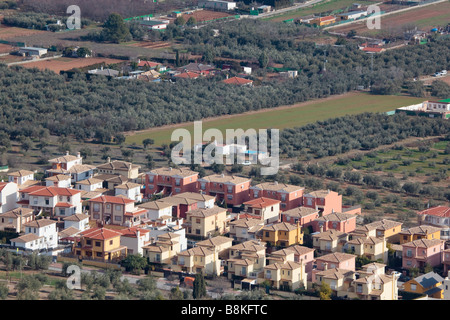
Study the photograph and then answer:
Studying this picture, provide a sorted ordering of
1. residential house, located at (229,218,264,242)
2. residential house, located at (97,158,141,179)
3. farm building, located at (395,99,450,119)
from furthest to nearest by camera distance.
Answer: farm building, located at (395,99,450,119) < residential house, located at (97,158,141,179) < residential house, located at (229,218,264,242)

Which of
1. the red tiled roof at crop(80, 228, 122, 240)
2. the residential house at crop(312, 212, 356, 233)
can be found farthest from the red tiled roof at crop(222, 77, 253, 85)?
the red tiled roof at crop(80, 228, 122, 240)

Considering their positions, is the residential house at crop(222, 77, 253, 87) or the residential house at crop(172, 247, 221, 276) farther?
the residential house at crop(222, 77, 253, 87)

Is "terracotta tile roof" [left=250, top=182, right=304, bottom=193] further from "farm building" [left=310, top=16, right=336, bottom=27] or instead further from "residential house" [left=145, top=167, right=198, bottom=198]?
"farm building" [left=310, top=16, right=336, bottom=27]

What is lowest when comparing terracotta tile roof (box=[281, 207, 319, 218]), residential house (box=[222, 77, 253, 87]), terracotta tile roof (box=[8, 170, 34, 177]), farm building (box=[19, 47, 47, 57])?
terracotta tile roof (box=[281, 207, 319, 218])

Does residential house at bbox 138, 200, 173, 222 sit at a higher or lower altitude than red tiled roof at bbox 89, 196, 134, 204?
lower

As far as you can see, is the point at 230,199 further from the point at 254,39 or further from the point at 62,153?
the point at 254,39

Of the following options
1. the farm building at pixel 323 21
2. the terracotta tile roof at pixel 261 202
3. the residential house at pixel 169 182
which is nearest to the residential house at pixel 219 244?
the terracotta tile roof at pixel 261 202

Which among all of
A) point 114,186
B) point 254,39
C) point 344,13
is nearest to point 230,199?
point 114,186
